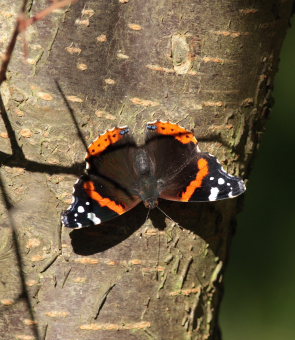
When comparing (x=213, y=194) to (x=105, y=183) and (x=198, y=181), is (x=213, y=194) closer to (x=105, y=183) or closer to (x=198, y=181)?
(x=198, y=181)

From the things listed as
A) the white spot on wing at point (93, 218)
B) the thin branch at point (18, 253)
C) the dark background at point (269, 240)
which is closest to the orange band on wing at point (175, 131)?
the white spot on wing at point (93, 218)

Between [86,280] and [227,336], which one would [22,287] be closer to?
[86,280]

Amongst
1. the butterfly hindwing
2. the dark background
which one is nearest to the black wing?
the butterfly hindwing

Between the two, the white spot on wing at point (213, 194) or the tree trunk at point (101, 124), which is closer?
the tree trunk at point (101, 124)

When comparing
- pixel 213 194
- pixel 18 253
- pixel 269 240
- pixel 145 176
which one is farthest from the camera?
pixel 269 240

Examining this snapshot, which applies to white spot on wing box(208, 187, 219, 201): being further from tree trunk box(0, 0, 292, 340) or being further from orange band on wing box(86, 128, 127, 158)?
orange band on wing box(86, 128, 127, 158)

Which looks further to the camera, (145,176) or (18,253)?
(145,176)

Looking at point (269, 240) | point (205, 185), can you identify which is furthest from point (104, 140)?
point (269, 240)

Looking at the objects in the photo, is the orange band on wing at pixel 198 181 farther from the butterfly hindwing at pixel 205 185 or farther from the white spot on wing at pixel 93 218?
the white spot on wing at pixel 93 218
